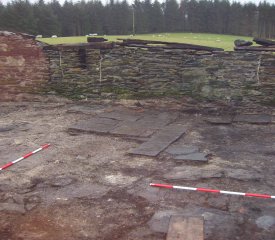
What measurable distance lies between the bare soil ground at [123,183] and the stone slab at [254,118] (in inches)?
5.4

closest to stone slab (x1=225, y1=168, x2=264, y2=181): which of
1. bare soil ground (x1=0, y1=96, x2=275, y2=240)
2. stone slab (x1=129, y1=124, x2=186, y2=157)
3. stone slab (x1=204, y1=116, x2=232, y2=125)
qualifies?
bare soil ground (x1=0, y1=96, x2=275, y2=240)

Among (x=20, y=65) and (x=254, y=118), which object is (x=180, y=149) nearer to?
(x=254, y=118)

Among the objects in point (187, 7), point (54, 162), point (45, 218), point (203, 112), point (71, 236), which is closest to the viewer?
point (71, 236)

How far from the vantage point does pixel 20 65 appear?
30.2 ft

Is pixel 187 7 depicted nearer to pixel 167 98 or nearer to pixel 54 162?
pixel 167 98

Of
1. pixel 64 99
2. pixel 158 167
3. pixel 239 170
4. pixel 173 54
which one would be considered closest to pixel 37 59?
pixel 64 99

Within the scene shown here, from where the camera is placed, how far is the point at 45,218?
3.75m

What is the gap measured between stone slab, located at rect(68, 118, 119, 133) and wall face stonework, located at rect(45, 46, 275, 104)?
1.67 metres

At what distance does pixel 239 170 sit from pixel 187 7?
112 feet

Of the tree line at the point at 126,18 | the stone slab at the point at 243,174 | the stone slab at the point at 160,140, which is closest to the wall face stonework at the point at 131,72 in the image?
the stone slab at the point at 160,140

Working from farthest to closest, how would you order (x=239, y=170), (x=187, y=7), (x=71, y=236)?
(x=187, y=7) < (x=239, y=170) < (x=71, y=236)

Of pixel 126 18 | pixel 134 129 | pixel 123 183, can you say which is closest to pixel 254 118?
pixel 134 129

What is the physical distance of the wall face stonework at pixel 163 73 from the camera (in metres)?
8.20

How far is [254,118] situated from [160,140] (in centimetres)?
254
